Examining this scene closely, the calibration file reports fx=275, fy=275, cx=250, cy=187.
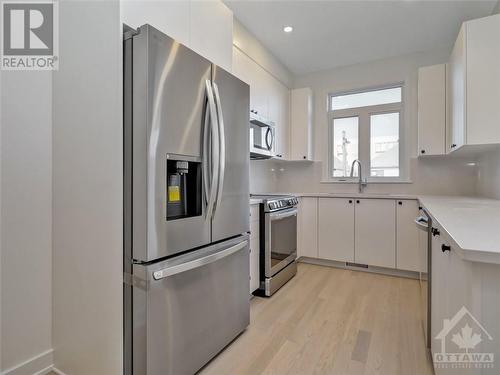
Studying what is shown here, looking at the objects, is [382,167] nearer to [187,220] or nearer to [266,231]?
[266,231]

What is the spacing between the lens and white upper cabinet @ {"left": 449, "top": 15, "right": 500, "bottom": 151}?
81.2 inches

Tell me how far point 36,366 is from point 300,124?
3543mm

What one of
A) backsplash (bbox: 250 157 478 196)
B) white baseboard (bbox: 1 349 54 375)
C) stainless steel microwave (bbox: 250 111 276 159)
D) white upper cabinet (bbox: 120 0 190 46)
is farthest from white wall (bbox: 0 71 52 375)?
backsplash (bbox: 250 157 478 196)

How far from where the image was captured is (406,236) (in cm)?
303

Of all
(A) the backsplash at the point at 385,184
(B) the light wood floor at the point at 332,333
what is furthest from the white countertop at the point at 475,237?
(A) the backsplash at the point at 385,184

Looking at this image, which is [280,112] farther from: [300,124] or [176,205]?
[176,205]

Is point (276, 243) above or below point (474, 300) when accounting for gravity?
below

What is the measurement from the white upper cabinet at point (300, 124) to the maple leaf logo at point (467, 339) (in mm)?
3029

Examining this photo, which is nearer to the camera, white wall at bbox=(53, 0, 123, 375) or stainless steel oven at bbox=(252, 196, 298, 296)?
white wall at bbox=(53, 0, 123, 375)

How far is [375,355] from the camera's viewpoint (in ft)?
5.62

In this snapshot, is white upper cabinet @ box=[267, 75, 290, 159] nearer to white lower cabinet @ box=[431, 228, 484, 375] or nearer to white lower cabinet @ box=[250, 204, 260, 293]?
white lower cabinet @ box=[250, 204, 260, 293]

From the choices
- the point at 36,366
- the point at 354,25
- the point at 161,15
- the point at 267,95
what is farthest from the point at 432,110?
the point at 36,366

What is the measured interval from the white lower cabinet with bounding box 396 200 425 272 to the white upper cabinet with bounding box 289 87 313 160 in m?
1.38

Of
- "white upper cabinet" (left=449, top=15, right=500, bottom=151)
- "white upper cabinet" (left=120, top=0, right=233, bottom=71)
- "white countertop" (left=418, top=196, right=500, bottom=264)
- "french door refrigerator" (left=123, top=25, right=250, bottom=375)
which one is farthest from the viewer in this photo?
"white upper cabinet" (left=449, top=15, right=500, bottom=151)
